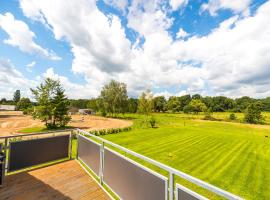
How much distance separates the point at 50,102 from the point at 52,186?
18874mm

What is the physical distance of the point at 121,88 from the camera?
45.7 meters

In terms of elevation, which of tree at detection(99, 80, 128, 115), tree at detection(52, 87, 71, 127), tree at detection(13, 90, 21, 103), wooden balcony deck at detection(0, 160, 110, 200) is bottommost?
wooden balcony deck at detection(0, 160, 110, 200)

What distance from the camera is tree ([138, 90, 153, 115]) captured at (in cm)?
3941

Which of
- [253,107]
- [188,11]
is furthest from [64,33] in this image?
[253,107]

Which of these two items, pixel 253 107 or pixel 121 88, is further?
pixel 121 88

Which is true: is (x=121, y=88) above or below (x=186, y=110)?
above

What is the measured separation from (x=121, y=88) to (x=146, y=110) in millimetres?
11369

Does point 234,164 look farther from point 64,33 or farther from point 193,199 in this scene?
point 64,33

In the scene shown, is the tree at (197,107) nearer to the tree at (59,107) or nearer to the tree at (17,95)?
the tree at (59,107)

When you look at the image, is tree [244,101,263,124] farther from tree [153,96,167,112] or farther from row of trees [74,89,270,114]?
tree [153,96,167,112]

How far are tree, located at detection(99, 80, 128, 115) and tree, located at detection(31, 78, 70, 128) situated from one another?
23.7 metres

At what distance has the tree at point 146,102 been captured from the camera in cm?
3941

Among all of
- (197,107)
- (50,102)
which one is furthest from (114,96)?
(197,107)

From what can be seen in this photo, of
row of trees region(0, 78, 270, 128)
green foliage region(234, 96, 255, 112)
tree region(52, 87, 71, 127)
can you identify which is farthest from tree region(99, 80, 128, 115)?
green foliage region(234, 96, 255, 112)
